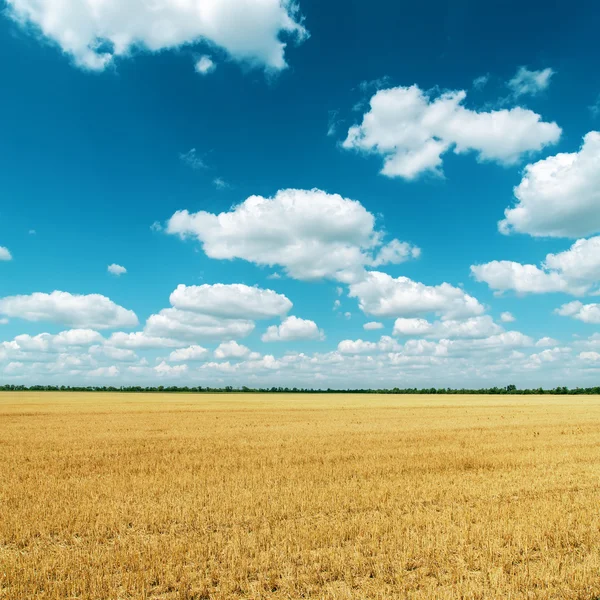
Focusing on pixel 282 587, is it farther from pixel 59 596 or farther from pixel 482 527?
pixel 482 527

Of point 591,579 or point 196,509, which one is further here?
point 196,509

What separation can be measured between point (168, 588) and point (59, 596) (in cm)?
147

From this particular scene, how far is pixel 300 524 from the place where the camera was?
9445 mm

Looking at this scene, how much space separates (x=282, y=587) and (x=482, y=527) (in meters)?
4.51

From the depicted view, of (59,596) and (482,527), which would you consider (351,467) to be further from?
(59,596)

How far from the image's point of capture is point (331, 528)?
912 cm

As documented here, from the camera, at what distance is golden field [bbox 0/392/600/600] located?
270 inches

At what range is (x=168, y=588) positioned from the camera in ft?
22.2

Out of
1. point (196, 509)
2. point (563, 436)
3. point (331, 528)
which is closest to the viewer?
point (331, 528)

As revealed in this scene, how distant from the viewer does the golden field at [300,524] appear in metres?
6.85

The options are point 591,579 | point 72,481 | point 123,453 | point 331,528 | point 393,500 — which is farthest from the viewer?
point 123,453

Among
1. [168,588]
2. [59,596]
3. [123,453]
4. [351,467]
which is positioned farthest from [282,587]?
[123,453]

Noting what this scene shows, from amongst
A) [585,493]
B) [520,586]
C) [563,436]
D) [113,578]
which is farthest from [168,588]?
[563,436]

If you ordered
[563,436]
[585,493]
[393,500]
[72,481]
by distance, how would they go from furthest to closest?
[563,436] → [72,481] → [585,493] → [393,500]
